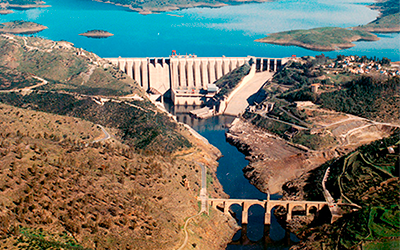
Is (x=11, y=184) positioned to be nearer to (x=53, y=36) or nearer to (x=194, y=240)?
(x=194, y=240)

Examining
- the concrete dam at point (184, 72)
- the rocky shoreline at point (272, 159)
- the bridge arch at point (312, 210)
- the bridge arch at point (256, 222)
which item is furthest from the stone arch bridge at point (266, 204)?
Result: the concrete dam at point (184, 72)

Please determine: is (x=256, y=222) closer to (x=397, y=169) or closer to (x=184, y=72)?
(x=397, y=169)

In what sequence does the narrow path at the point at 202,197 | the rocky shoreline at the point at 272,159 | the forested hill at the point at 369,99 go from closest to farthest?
the narrow path at the point at 202,197 < the rocky shoreline at the point at 272,159 < the forested hill at the point at 369,99

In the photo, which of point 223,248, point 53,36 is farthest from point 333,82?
point 53,36

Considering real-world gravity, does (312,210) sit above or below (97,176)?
below

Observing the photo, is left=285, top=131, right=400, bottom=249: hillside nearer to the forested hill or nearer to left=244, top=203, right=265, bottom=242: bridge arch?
left=244, top=203, right=265, bottom=242: bridge arch

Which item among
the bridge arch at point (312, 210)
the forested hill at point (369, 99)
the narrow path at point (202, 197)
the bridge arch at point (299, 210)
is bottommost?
the bridge arch at point (299, 210)

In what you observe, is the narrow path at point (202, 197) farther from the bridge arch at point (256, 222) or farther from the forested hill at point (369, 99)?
the forested hill at point (369, 99)

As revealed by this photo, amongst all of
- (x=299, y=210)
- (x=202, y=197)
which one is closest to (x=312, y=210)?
(x=299, y=210)
